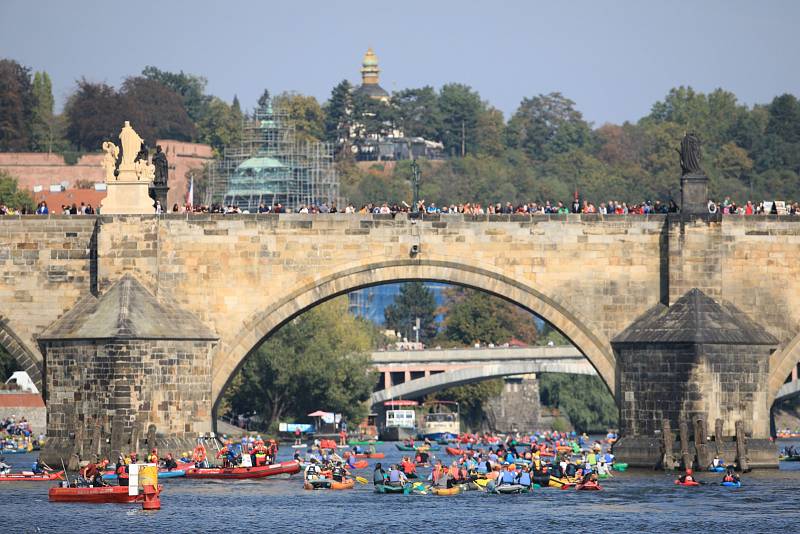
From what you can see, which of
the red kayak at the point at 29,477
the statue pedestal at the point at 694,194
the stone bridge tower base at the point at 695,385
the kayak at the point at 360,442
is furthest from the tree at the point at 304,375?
the statue pedestal at the point at 694,194

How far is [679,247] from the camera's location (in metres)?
72.2

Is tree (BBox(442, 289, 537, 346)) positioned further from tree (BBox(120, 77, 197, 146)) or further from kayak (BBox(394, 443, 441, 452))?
tree (BBox(120, 77, 197, 146))

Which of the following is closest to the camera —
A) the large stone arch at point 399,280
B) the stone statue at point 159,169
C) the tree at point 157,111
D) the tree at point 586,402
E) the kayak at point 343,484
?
the kayak at point 343,484

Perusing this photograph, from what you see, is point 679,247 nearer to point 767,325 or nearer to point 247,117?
point 767,325

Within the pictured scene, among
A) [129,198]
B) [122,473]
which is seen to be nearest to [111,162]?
[129,198]

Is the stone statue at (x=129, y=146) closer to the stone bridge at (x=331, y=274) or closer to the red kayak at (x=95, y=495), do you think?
the stone bridge at (x=331, y=274)

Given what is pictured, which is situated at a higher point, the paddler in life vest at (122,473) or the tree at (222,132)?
the tree at (222,132)

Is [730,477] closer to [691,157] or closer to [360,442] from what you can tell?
[691,157]

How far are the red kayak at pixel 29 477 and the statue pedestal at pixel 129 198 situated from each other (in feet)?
31.0

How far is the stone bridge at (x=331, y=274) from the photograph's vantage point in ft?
237

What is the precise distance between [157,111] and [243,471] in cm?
11784

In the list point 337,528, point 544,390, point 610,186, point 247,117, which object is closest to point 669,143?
point 610,186

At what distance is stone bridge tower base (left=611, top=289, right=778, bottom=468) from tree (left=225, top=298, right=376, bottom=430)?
39607mm

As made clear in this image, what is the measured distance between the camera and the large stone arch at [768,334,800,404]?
7256 centimetres
